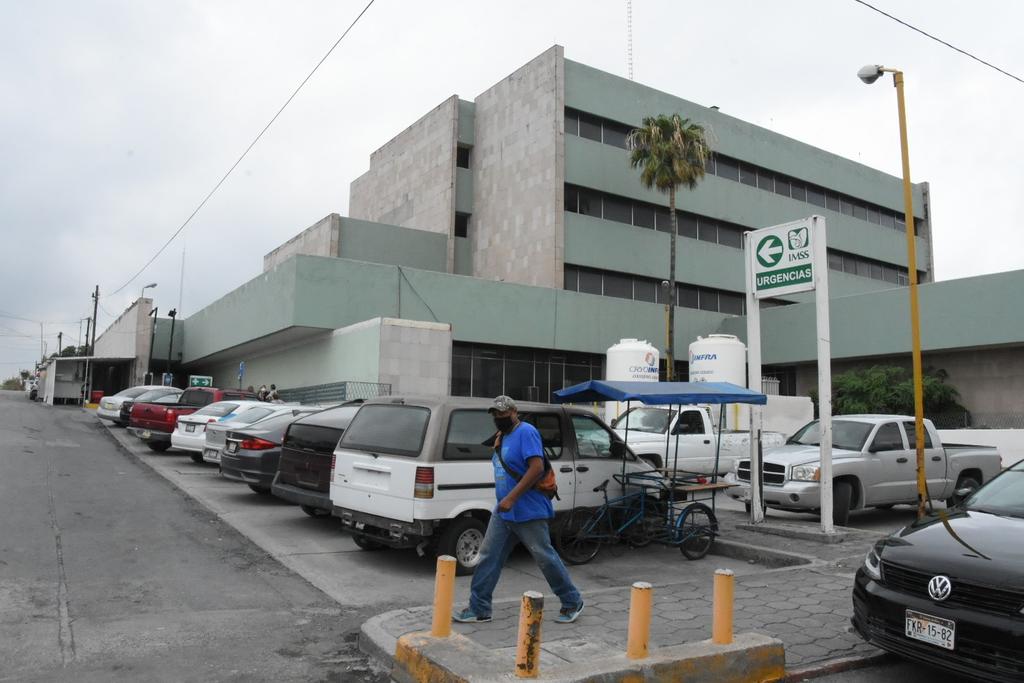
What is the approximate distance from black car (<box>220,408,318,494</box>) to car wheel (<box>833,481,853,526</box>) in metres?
8.06

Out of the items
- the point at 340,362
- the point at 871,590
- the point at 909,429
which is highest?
the point at 340,362

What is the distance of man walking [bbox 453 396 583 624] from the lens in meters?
5.74

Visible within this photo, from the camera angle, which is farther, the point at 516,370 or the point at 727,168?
the point at 727,168

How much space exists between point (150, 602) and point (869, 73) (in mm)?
13097

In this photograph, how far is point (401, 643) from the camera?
4910 millimetres

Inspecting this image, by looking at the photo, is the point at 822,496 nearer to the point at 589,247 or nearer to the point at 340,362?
the point at 340,362

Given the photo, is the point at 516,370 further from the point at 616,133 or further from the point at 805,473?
the point at 805,473

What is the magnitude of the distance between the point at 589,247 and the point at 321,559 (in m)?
26.6

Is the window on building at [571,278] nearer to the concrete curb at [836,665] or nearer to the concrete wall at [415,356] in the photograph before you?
the concrete wall at [415,356]

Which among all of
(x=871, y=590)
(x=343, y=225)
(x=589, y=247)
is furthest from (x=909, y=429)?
(x=343, y=225)

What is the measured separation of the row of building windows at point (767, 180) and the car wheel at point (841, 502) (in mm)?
24717

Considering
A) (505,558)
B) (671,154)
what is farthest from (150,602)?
(671,154)

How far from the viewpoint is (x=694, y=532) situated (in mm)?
9242

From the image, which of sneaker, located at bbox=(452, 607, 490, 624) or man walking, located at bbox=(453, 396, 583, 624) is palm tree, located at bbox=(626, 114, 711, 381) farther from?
sneaker, located at bbox=(452, 607, 490, 624)
